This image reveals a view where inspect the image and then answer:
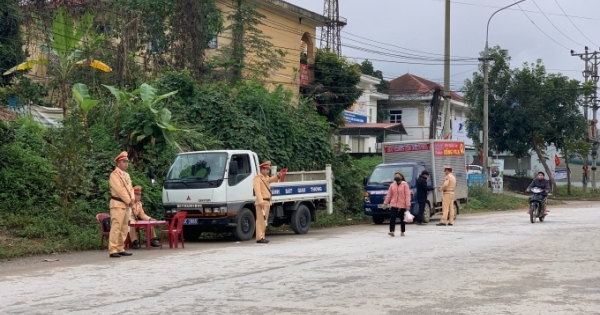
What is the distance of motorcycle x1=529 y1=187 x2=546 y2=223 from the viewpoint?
24094 millimetres

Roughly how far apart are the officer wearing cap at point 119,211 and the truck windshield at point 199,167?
9.70ft

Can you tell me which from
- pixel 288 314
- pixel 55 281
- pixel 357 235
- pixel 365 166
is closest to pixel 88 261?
pixel 55 281

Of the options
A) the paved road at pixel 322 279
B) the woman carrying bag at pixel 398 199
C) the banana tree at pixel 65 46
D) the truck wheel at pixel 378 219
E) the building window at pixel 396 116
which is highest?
the building window at pixel 396 116

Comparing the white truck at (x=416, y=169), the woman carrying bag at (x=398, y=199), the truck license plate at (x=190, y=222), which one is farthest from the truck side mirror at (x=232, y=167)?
the white truck at (x=416, y=169)

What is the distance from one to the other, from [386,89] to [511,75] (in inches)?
727

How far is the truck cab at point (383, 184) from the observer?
952 inches

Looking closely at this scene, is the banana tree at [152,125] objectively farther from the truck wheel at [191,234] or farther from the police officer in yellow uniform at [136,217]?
the police officer in yellow uniform at [136,217]

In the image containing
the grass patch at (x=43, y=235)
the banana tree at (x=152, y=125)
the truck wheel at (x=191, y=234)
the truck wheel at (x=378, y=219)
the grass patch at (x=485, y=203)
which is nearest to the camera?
the grass patch at (x=43, y=235)

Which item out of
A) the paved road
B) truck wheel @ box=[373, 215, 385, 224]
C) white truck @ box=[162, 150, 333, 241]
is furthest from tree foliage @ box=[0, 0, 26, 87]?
truck wheel @ box=[373, 215, 385, 224]

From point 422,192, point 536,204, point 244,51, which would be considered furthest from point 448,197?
point 244,51

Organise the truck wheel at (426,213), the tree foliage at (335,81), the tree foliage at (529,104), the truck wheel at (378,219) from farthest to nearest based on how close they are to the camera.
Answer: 1. the tree foliage at (529,104)
2. the tree foliage at (335,81)
3. the truck wheel at (378,219)
4. the truck wheel at (426,213)

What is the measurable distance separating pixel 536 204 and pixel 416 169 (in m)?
4.02

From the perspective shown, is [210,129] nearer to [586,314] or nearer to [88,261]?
[88,261]

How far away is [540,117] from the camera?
4922 cm
